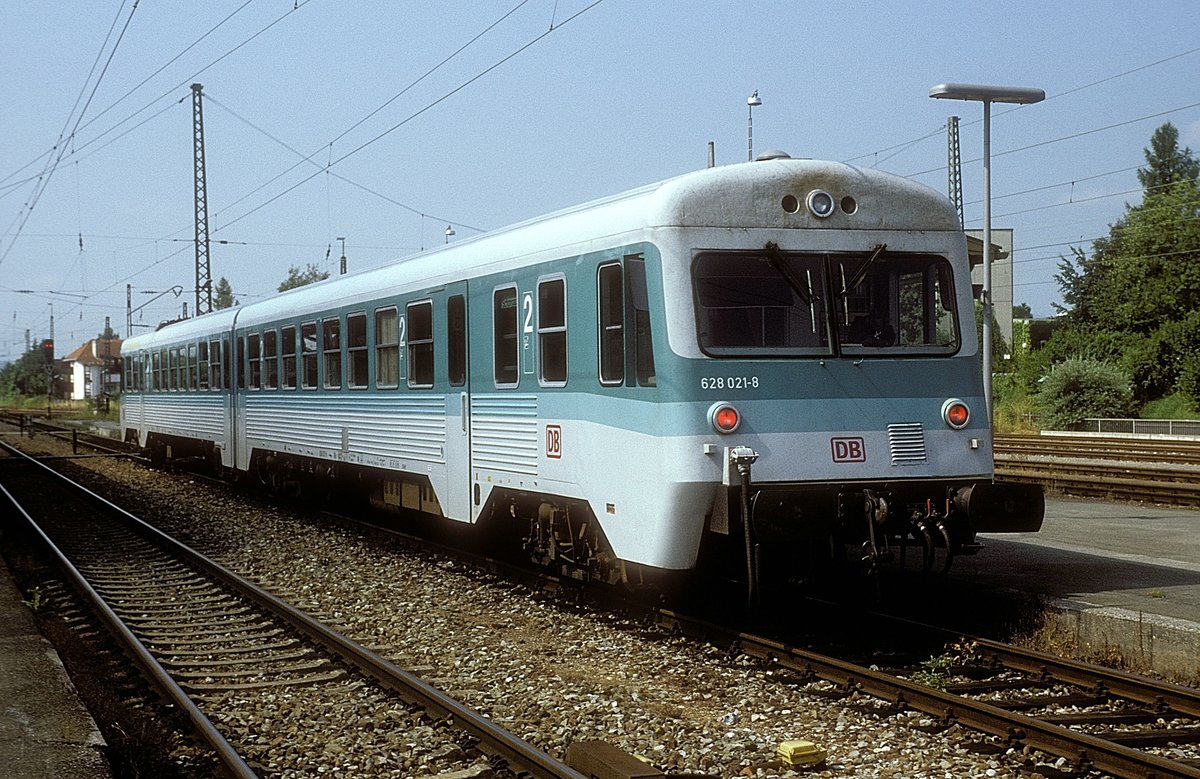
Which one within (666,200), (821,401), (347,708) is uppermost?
(666,200)

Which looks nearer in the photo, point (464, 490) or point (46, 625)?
point (46, 625)

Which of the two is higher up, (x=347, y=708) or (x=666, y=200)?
(x=666, y=200)

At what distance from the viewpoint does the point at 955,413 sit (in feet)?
29.7

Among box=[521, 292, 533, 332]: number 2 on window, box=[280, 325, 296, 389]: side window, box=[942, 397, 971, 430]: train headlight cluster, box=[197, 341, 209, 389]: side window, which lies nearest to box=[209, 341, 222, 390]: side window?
box=[197, 341, 209, 389]: side window

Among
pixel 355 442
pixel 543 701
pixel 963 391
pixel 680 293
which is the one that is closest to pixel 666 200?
pixel 680 293

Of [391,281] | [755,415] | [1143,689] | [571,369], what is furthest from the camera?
[391,281]

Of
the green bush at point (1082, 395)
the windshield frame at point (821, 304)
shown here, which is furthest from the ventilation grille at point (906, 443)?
the green bush at point (1082, 395)

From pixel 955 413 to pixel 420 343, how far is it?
575 cm

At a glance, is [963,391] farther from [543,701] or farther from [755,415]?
[543,701]

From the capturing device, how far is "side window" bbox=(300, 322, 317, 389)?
16.6 m

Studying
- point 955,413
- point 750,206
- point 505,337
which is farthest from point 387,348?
point 955,413

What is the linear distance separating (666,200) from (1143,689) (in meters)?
4.12

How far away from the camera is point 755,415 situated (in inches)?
338

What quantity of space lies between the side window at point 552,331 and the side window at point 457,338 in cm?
164
